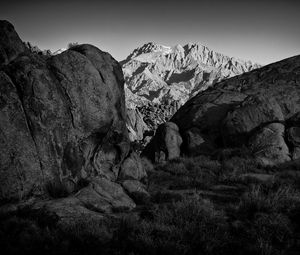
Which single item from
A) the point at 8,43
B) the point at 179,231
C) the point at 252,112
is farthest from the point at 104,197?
the point at 252,112

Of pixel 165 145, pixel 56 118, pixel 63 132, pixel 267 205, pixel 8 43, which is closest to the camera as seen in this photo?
pixel 267 205

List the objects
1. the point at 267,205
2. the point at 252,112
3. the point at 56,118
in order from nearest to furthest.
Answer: the point at 267,205 → the point at 56,118 → the point at 252,112

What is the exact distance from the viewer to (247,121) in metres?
16.5

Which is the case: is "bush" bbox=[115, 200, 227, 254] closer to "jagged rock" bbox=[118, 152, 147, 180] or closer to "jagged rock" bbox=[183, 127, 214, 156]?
"jagged rock" bbox=[118, 152, 147, 180]

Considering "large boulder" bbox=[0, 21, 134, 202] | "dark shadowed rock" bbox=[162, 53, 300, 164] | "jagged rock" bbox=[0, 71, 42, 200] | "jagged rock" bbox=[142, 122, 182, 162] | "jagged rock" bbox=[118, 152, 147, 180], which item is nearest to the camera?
"jagged rock" bbox=[0, 71, 42, 200]

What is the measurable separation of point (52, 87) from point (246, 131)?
37.2 ft

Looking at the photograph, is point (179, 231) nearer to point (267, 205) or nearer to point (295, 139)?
point (267, 205)

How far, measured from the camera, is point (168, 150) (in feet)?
55.6

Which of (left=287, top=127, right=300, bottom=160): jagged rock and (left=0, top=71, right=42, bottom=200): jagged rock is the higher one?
(left=0, top=71, right=42, bottom=200): jagged rock

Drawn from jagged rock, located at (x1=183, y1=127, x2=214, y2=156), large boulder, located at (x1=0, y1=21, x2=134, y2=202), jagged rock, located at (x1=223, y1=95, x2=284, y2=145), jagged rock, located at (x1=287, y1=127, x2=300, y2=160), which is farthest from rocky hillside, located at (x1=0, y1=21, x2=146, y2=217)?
jagged rock, located at (x1=287, y1=127, x2=300, y2=160)

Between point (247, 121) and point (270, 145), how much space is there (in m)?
2.33

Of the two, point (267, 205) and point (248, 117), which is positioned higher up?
point (248, 117)

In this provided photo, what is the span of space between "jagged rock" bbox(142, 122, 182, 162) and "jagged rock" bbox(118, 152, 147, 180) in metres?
3.70

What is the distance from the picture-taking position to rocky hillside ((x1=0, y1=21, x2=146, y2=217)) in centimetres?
817
